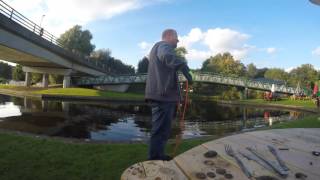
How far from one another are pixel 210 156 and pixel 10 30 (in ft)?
84.6

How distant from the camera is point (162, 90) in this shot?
13.3 ft

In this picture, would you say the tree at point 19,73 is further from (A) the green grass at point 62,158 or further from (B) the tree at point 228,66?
(A) the green grass at point 62,158

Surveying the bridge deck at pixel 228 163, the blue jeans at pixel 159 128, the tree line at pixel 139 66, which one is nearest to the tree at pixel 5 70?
the tree line at pixel 139 66

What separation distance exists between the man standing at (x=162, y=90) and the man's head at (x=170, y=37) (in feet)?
0.16

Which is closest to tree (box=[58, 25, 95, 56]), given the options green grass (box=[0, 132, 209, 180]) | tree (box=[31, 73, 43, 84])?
tree (box=[31, 73, 43, 84])

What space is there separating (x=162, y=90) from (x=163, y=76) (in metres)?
0.17

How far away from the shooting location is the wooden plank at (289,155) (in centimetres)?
253

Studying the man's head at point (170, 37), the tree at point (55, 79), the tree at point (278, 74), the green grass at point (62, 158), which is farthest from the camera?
the tree at point (278, 74)

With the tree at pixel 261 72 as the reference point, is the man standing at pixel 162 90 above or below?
below

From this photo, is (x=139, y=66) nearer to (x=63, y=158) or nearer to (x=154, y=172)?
(x=63, y=158)

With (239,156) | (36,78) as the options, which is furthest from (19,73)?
(239,156)

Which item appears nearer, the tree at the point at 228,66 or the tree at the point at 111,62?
the tree at the point at 228,66

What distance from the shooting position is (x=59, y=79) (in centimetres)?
6538

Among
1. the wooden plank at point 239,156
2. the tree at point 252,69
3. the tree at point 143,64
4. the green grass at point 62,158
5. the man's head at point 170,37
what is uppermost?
the tree at point 252,69
